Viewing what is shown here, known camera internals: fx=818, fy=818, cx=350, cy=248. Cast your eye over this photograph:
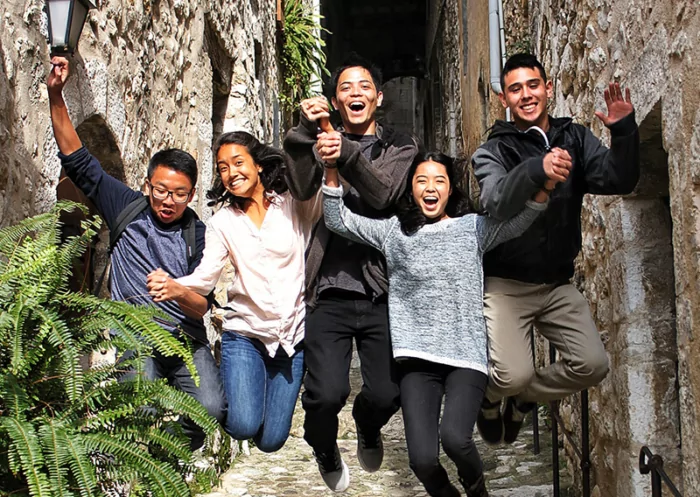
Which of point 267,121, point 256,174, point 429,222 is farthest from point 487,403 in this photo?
point 267,121

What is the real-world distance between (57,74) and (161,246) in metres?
0.75

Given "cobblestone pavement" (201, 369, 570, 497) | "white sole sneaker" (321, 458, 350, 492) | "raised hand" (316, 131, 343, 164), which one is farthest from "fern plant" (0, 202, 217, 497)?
"cobblestone pavement" (201, 369, 570, 497)

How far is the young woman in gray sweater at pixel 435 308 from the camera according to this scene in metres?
3.01

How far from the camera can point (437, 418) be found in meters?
3.05

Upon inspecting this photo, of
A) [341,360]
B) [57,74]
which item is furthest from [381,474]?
[57,74]

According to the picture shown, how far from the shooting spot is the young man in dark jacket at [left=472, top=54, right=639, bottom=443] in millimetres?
3121

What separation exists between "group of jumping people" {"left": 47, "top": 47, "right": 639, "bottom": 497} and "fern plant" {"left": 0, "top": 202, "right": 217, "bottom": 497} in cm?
71

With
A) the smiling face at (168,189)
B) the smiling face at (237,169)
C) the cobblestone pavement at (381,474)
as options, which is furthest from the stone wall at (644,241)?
the smiling face at (168,189)

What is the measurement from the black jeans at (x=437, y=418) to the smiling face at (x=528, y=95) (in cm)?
101

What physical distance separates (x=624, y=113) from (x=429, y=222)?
829 mm

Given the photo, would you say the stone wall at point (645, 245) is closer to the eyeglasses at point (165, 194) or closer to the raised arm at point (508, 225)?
the raised arm at point (508, 225)

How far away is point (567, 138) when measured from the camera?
10.3ft

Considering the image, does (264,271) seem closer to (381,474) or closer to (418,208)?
(418,208)

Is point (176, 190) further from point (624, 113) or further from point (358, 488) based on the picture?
point (358, 488)
